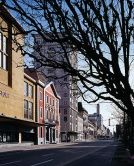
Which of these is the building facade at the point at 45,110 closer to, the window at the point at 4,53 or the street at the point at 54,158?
the window at the point at 4,53

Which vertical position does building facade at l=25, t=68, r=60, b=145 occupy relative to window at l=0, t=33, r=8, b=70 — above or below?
below

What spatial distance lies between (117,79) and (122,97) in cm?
75

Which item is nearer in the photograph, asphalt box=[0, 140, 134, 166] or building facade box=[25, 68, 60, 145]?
asphalt box=[0, 140, 134, 166]

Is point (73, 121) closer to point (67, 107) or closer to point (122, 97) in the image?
point (67, 107)

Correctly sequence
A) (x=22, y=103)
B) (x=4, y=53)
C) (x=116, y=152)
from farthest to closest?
(x=22, y=103) < (x=4, y=53) < (x=116, y=152)

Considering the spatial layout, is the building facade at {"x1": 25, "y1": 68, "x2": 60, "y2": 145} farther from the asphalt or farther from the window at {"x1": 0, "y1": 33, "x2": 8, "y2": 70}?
the window at {"x1": 0, "y1": 33, "x2": 8, "y2": 70}

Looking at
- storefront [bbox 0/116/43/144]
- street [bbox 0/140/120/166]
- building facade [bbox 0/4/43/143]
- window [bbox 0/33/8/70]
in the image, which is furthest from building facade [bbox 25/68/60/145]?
street [bbox 0/140/120/166]

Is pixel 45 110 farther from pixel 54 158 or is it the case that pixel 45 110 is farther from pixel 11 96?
pixel 54 158

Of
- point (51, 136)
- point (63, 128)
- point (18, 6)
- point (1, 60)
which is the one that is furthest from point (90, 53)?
point (63, 128)

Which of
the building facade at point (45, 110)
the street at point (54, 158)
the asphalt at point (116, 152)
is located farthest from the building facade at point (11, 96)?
the street at point (54, 158)

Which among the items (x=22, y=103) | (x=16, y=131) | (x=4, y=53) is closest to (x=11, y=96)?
(x=22, y=103)

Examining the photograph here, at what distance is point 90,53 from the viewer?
692cm

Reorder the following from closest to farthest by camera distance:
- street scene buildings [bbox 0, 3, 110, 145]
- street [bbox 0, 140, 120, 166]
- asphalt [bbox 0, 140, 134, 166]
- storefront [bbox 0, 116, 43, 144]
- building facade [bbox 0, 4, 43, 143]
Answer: street [bbox 0, 140, 120, 166]
asphalt [bbox 0, 140, 134, 166]
building facade [bbox 0, 4, 43, 143]
storefront [bbox 0, 116, 43, 144]
street scene buildings [bbox 0, 3, 110, 145]

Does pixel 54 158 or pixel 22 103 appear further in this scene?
pixel 22 103
